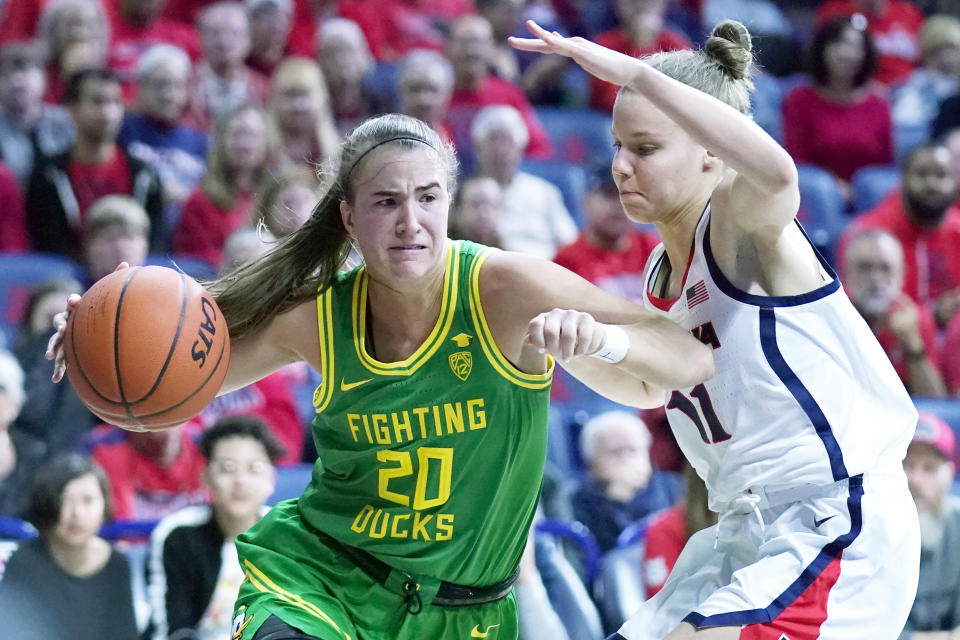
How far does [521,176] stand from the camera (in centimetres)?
724

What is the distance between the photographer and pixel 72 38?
23.5ft

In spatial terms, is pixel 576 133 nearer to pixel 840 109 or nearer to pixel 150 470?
pixel 840 109

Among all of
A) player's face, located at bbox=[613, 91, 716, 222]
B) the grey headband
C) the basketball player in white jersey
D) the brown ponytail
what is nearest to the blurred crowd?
the brown ponytail

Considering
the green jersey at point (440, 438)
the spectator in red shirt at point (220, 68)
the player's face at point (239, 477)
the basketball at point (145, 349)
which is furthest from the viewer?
the spectator in red shirt at point (220, 68)

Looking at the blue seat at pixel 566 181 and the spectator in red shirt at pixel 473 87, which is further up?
the spectator in red shirt at pixel 473 87

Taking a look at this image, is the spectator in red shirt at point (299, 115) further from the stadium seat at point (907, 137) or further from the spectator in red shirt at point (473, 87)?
the stadium seat at point (907, 137)

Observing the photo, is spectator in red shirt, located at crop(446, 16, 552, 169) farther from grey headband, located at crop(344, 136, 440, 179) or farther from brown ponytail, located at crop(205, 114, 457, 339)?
grey headband, located at crop(344, 136, 440, 179)

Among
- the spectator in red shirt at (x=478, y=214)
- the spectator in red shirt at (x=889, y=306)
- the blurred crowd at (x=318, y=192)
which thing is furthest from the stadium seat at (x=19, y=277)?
the spectator in red shirt at (x=889, y=306)

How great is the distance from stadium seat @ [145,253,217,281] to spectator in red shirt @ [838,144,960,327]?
3.44 m

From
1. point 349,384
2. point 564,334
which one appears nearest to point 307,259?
point 349,384

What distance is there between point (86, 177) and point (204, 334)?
146 inches

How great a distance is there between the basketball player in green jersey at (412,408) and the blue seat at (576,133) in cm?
480

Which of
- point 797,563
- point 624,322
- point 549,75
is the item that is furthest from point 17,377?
point 549,75

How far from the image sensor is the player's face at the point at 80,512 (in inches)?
179
